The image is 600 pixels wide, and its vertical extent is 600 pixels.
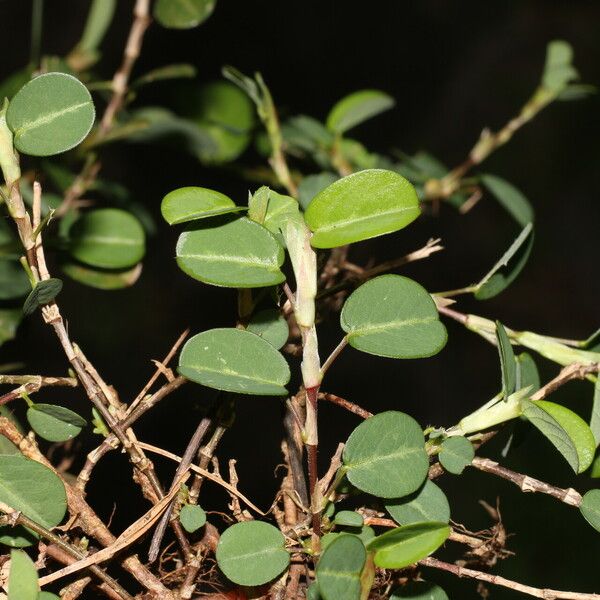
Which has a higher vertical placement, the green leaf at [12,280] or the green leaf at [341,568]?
the green leaf at [341,568]

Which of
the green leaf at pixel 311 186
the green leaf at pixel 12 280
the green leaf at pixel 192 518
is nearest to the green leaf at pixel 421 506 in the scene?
the green leaf at pixel 192 518

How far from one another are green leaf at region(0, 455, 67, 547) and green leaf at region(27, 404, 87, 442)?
0.07 meters

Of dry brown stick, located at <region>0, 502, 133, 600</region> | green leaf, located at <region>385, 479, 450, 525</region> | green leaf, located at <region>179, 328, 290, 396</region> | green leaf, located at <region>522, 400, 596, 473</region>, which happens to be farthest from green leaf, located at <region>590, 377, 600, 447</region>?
dry brown stick, located at <region>0, 502, 133, 600</region>

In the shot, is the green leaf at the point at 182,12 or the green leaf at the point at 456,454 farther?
the green leaf at the point at 182,12

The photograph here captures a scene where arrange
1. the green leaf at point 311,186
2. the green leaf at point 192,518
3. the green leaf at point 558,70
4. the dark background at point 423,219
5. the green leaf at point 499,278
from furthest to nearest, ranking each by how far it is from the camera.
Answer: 1. the dark background at point 423,219
2. the green leaf at point 558,70
3. the green leaf at point 311,186
4. the green leaf at point 499,278
5. the green leaf at point 192,518

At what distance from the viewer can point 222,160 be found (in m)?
1.04

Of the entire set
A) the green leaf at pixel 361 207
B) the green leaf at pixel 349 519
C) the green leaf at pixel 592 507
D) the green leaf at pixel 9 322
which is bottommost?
the green leaf at pixel 9 322

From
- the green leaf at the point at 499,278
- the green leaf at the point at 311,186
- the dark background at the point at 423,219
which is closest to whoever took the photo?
the green leaf at the point at 499,278

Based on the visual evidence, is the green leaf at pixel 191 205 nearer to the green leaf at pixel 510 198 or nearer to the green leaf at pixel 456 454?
the green leaf at pixel 456 454

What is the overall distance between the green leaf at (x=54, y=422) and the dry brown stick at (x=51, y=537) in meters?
0.09

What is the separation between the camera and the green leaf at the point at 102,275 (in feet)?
2.72

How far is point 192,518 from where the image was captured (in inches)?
20.5

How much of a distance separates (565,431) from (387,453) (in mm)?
114

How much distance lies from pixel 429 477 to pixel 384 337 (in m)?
0.11
